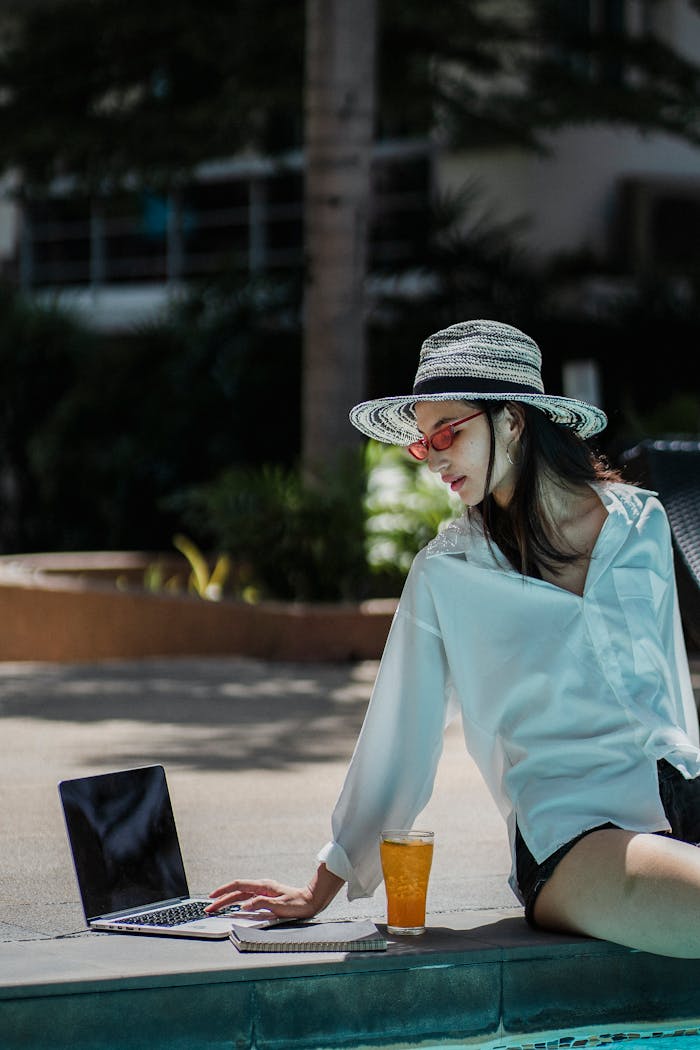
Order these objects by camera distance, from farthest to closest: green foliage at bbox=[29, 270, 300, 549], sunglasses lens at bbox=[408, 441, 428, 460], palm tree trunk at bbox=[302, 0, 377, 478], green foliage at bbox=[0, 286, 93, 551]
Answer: green foliage at bbox=[0, 286, 93, 551] → green foliage at bbox=[29, 270, 300, 549] → palm tree trunk at bbox=[302, 0, 377, 478] → sunglasses lens at bbox=[408, 441, 428, 460]

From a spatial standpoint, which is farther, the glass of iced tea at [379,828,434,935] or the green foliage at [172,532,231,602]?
the green foliage at [172,532,231,602]

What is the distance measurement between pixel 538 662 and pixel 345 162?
22.3ft

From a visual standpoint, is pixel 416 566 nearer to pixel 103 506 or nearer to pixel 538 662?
pixel 538 662

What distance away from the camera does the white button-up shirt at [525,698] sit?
346 centimetres

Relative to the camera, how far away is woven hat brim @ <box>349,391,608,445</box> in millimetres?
3482

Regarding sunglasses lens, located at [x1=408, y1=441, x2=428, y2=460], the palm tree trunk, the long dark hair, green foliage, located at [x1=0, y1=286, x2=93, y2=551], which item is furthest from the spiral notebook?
green foliage, located at [x1=0, y1=286, x2=93, y2=551]

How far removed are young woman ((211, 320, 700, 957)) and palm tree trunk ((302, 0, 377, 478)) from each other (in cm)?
620

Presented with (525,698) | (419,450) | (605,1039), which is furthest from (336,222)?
(605,1039)

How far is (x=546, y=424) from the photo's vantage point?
3566 millimetres

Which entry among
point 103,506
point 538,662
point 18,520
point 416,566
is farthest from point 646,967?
point 18,520

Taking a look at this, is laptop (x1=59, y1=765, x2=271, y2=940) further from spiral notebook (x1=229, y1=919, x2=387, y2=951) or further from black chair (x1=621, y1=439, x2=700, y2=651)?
black chair (x1=621, y1=439, x2=700, y2=651)

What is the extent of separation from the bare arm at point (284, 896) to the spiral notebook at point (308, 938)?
0.13 ft

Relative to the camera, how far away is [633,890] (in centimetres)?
327

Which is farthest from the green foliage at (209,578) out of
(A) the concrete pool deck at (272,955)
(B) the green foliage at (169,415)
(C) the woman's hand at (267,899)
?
(C) the woman's hand at (267,899)
